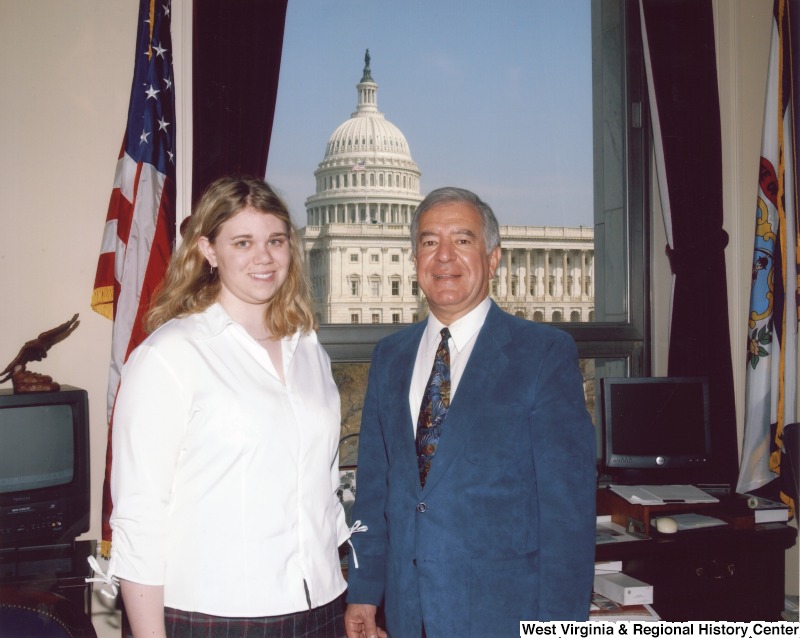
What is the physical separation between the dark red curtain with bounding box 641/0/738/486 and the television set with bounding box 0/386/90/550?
7.77ft

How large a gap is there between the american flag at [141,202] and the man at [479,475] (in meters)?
1.13

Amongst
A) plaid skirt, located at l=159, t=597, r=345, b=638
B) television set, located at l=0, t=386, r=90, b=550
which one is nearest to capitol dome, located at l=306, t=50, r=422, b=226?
television set, located at l=0, t=386, r=90, b=550

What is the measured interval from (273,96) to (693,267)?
1.91 meters

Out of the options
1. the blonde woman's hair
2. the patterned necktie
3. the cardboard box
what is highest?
the blonde woman's hair

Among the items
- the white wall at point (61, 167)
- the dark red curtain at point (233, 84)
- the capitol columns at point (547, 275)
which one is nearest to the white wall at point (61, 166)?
the white wall at point (61, 167)

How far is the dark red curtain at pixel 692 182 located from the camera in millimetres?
3170

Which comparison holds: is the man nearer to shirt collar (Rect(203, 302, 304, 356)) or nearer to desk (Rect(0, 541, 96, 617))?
shirt collar (Rect(203, 302, 304, 356))

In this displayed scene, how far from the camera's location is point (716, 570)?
261cm

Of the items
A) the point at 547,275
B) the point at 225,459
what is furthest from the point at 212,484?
the point at 547,275

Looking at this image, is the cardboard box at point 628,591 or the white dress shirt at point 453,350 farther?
the cardboard box at point 628,591

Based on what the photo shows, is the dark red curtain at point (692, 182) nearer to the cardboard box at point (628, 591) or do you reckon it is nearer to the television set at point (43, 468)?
the cardboard box at point (628, 591)

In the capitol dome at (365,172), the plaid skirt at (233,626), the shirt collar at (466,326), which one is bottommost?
the plaid skirt at (233,626)

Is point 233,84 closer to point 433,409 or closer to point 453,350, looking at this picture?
point 453,350

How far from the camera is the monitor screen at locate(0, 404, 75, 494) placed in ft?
7.22
